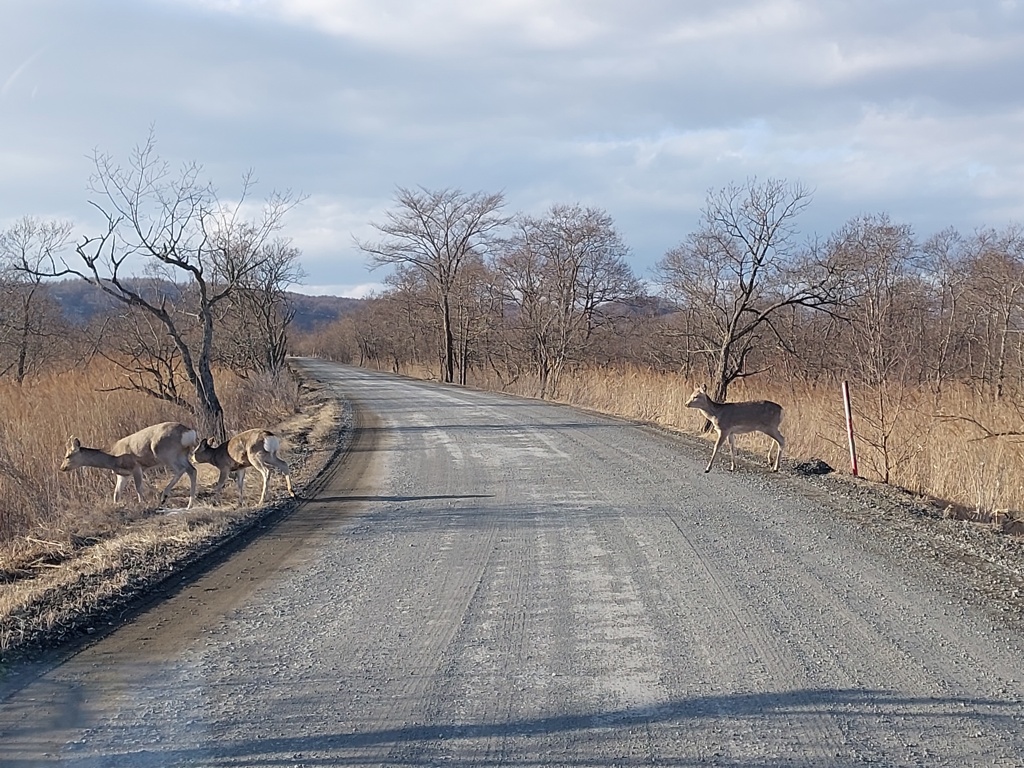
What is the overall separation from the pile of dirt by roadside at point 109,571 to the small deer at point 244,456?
12.0 inches

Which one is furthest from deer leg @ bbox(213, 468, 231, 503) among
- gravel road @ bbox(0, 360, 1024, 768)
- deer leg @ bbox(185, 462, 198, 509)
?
gravel road @ bbox(0, 360, 1024, 768)

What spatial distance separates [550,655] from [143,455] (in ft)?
→ 26.7

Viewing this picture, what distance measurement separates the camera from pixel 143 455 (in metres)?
11.7

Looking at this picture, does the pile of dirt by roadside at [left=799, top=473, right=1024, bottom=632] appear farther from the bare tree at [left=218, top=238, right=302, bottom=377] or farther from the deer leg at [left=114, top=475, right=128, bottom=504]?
the bare tree at [left=218, top=238, right=302, bottom=377]

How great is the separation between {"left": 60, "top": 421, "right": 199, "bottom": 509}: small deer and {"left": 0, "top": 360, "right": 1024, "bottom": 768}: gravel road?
2.71 metres

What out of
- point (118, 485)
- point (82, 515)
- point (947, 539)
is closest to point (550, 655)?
point (947, 539)

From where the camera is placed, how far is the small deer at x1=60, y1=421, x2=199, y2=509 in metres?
11.7

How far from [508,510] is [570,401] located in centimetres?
2092

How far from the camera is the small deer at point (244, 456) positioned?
462 inches

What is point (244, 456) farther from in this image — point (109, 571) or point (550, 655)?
point (550, 655)

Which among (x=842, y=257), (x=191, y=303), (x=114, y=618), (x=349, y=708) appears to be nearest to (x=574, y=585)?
(x=349, y=708)

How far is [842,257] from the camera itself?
1936 cm

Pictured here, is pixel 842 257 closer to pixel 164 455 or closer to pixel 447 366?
pixel 164 455

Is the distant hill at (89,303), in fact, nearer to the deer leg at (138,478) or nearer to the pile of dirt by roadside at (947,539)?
the deer leg at (138,478)
